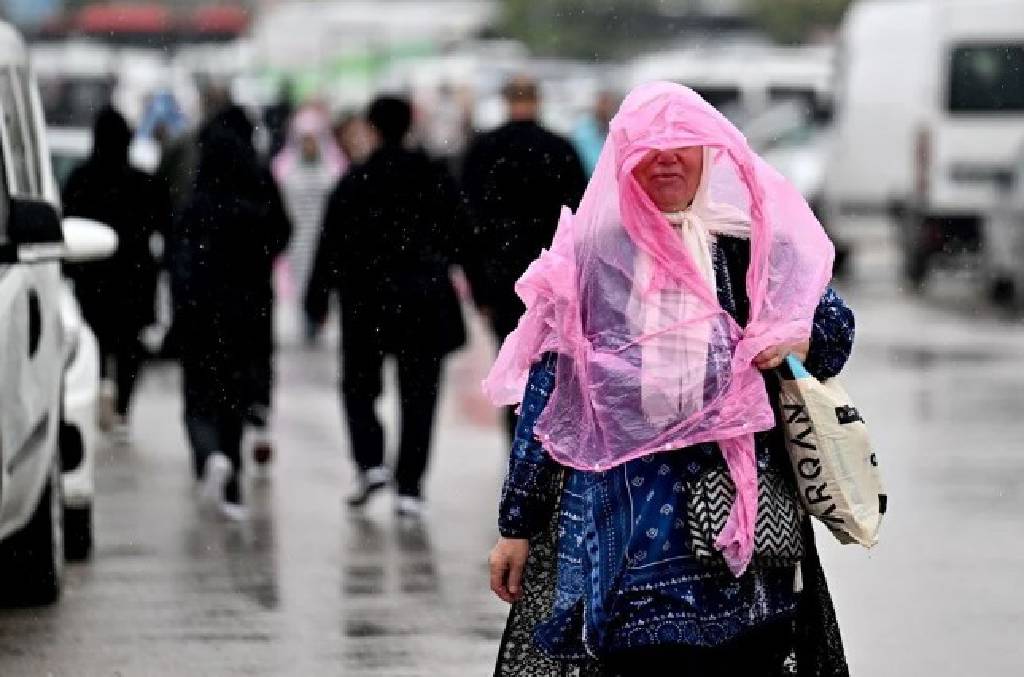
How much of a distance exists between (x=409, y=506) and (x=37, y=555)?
106 inches

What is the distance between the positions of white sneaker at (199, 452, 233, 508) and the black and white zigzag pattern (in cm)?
663

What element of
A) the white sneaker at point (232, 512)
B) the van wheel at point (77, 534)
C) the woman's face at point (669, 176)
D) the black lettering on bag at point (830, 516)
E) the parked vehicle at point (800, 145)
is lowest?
the parked vehicle at point (800, 145)

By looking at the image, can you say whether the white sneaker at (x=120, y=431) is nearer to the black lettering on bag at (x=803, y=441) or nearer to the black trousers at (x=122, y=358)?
the black trousers at (x=122, y=358)

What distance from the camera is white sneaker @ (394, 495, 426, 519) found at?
1166 centimetres

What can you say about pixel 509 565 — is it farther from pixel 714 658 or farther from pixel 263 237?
pixel 263 237

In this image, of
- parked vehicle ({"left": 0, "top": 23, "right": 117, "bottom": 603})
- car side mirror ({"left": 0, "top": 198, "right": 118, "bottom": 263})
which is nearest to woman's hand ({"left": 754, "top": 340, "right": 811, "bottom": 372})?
parked vehicle ({"left": 0, "top": 23, "right": 117, "bottom": 603})

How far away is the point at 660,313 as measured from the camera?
523cm

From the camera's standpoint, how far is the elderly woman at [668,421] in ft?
16.9

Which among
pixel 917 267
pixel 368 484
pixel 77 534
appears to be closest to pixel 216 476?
pixel 368 484

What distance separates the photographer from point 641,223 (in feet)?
17.1

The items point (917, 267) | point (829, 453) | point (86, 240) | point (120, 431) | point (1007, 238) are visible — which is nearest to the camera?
point (829, 453)

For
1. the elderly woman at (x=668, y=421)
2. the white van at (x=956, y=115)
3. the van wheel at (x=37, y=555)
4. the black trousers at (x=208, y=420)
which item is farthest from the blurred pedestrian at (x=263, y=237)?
the white van at (x=956, y=115)

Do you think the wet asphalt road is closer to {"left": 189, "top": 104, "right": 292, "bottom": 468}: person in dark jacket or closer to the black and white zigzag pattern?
{"left": 189, "top": 104, "right": 292, "bottom": 468}: person in dark jacket

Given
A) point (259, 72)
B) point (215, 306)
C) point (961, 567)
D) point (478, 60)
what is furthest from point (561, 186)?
point (259, 72)
